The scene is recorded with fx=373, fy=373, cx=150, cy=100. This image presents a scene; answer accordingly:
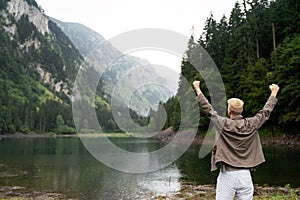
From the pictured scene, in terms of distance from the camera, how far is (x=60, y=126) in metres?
161

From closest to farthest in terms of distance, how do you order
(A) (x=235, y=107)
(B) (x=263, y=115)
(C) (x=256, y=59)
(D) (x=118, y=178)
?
(A) (x=235, y=107) → (B) (x=263, y=115) → (D) (x=118, y=178) → (C) (x=256, y=59)

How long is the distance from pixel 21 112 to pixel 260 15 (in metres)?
120

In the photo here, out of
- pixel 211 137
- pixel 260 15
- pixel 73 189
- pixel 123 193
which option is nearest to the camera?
pixel 123 193

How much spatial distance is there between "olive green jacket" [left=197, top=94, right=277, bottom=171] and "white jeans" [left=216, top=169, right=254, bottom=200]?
14 cm

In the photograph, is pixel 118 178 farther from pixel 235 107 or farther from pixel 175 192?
pixel 235 107

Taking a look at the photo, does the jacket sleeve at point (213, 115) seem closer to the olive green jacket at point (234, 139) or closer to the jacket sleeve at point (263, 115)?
the olive green jacket at point (234, 139)

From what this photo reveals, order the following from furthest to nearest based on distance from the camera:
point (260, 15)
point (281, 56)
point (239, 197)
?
point (260, 15) < point (281, 56) < point (239, 197)

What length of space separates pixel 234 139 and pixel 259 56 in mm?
56755

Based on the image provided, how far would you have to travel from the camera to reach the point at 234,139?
5891 millimetres

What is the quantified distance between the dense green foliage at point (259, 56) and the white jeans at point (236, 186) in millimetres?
31926

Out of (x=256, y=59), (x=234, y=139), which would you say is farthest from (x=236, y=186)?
(x=256, y=59)

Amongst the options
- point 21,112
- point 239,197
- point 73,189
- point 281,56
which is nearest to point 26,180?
point 73,189

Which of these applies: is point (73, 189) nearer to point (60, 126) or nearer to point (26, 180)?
point (26, 180)

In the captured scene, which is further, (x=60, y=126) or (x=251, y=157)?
(x=60, y=126)
